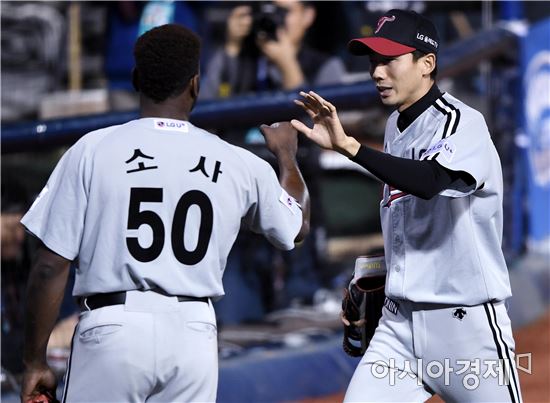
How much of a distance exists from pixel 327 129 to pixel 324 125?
0.07ft

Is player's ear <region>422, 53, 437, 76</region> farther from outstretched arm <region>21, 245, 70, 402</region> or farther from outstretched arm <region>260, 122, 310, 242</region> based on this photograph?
outstretched arm <region>21, 245, 70, 402</region>

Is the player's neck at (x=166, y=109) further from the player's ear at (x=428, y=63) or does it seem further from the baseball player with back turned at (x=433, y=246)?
the player's ear at (x=428, y=63)

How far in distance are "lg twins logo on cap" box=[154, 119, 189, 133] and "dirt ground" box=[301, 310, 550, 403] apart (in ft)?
8.37

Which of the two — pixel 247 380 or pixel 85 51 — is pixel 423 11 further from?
pixel 247 380

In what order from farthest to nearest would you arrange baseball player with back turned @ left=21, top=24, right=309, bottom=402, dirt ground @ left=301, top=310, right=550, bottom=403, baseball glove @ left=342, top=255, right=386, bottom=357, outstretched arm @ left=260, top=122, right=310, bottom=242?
dirt ground @ left=301, top=310, right=550, bottom=403 < baseball glove @ left=342, top=255, right=386, bottom=357 < outstretched arm @ left=260, top=122, right=310, bottom=242 < baseball player with back turned @ left=21, top=24, right=309, bottom=402

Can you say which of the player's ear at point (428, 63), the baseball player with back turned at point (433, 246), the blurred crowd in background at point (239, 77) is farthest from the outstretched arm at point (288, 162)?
the blurred crowd in background at point (239, 77)

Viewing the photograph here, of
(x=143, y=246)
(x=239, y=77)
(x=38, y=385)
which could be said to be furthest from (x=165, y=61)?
(x=239, y=77)

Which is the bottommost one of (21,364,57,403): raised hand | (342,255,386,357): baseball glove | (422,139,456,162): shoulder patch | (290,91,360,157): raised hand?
(21,364,57,403): raised hand

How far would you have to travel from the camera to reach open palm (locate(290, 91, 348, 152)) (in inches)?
138

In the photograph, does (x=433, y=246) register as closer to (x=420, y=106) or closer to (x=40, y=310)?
(x=420, y=106)

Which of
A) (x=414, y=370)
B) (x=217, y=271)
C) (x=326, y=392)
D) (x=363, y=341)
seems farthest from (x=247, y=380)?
(x=217, y=271)

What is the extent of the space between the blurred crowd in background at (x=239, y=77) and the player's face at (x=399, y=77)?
2254 mm

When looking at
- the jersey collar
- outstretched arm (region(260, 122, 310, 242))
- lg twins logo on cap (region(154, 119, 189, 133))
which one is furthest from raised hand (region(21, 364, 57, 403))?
the jersey collar

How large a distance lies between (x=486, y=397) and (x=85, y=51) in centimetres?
748
